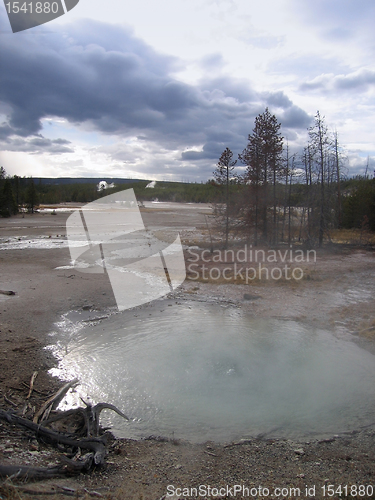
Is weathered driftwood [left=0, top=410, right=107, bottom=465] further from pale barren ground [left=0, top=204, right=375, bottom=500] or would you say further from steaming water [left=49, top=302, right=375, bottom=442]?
steaming water [left=49, top=302, right=375, bottom=442]

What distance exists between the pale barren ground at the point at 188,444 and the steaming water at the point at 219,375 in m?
0.45

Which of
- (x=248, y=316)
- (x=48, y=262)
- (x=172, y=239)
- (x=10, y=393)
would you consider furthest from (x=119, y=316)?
(x=172, y=239)

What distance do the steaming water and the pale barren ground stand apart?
0.45 metres

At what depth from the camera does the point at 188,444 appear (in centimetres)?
503

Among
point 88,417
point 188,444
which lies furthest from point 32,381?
point 188,444

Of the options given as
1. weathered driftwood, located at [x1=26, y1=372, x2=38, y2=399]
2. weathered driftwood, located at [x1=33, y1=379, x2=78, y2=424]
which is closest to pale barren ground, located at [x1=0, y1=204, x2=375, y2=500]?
weathered driftwood, located at [x1=26, y1=372, x2=38, y2=399]

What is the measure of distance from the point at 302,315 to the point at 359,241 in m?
19.0

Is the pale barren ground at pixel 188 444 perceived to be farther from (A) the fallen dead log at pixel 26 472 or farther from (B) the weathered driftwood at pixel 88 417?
(B) the weathered driftwood at pixel 88 417

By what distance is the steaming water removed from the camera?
559 cm

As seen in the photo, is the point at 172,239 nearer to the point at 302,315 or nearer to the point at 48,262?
the point at 48,262

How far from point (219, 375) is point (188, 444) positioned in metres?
2.12

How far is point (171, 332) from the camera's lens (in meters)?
9.45

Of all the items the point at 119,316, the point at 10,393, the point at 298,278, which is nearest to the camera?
the point at 10,393

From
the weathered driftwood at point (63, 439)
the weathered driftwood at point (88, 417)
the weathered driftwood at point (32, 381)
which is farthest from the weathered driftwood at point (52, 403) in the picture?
the weathered driftwood at point (32, 381)
